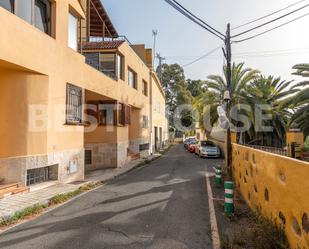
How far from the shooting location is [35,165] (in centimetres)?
944

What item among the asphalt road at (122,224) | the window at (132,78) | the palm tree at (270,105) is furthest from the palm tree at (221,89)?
the asphalt road at (122,224)

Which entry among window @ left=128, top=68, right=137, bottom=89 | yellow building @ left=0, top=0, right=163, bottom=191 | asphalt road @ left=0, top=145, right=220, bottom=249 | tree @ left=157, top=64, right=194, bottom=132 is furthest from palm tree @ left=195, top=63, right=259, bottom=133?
tree @ left=157, top=64, right=194, bottom=132

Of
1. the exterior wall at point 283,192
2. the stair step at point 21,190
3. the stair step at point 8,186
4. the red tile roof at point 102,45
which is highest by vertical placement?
the red tile roof at point 102,45

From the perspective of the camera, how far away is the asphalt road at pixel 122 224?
5082 millimetres

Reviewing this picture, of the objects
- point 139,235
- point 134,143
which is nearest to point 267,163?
point 139,235

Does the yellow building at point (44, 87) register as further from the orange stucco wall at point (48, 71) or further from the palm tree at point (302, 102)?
the palm tree at point (302, 102)

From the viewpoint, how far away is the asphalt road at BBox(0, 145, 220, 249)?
5.08 m

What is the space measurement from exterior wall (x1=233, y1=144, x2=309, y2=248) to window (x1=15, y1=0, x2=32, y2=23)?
A: 8.32m

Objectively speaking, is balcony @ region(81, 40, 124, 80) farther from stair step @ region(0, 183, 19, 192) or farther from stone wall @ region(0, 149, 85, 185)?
stair step @ region(0, 183, 19, 192)

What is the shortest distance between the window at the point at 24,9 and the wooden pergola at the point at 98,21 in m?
10.5

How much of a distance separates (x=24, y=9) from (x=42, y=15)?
1.22 metres

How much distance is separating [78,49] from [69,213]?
8891 mm

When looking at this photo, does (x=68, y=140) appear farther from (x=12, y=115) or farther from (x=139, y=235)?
(x=139, y=235)

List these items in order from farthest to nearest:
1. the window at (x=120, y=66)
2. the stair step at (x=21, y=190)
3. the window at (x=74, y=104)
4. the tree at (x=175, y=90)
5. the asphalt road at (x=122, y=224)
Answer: the tree at (x=175, y=90), the window at (x=120, y=66), the window at (x=74, y=104), the stair step at (x=21, y=190), the asphalt road at (x=122, y=224)
